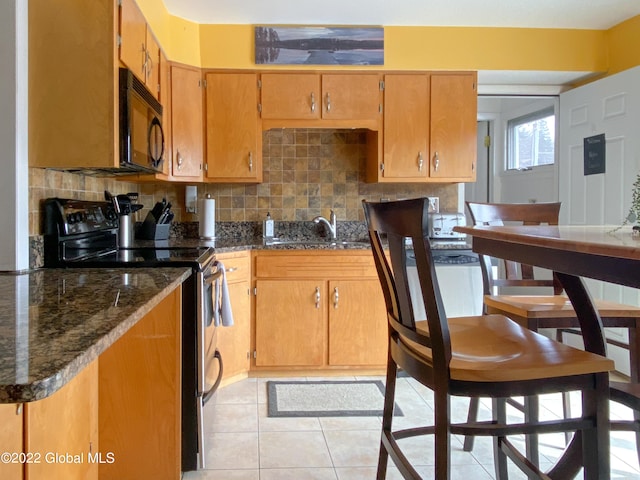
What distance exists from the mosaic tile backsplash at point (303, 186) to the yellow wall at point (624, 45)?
58.5 inches

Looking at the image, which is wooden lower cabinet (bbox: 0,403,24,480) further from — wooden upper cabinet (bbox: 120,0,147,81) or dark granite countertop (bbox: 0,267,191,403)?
wooden upper cabinet (bbox: 120,0,147,81)

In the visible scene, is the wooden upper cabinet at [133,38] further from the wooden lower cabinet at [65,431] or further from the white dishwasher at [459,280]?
the white dishwasher at [459,280]

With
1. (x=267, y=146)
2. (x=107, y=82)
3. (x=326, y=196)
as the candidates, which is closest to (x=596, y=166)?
(x=326, y=196)

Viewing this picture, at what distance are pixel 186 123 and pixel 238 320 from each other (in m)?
1.27

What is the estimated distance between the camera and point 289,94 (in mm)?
3285

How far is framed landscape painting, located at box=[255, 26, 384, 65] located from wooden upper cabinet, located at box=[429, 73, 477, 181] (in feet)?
1.61

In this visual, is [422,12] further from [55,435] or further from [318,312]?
[55,435]

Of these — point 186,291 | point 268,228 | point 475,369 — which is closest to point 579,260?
point 475,369

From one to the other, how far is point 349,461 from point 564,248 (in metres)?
1.40

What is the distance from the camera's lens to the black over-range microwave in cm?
200

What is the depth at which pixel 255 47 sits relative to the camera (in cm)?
330

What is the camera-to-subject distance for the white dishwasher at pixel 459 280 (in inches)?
123

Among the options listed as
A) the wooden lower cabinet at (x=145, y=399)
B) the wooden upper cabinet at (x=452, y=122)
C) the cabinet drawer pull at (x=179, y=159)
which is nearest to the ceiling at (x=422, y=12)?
the wooden upper cabinet at (x=452, y=122)

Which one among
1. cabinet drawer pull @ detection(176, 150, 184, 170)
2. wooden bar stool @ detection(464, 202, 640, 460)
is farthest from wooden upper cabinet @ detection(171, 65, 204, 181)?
wooden bar stool @ detection(464, 202, 640, 460)
